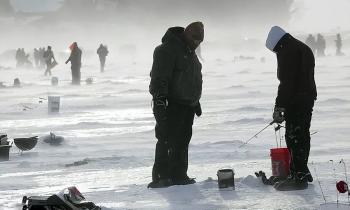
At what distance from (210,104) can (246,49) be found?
53.5 meters

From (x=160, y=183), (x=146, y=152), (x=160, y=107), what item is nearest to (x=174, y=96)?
(x=160, y=107)

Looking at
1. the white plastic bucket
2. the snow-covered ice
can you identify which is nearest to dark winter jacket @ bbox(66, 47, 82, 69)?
the snow-covered ice

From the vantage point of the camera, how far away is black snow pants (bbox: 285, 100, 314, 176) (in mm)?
4984

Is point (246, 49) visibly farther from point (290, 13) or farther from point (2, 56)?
point (290, 13)

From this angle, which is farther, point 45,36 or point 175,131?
point 45,36

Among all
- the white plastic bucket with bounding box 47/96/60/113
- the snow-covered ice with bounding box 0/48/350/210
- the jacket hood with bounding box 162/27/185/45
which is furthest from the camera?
the white plastic bucket with bounding box 47/96/60/113

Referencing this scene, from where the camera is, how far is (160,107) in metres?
5.11

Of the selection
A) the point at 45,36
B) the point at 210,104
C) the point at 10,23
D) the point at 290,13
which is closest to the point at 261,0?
the point at 290,13

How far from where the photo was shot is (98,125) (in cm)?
1144

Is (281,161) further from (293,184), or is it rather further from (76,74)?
(76,74)

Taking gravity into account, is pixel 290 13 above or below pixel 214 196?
above

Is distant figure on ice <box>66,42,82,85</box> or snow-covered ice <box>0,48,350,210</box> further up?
distant figure on ice <box>66,42,82,85</box>

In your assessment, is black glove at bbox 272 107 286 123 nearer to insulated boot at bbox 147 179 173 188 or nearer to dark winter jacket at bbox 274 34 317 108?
dark winter jacket at bbox 274 34 317 108

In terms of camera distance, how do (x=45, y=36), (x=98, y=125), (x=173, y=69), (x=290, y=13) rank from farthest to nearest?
(x=290, y=13), (x=45, y=36), (x=98, y=125), (x=173, y=69)
